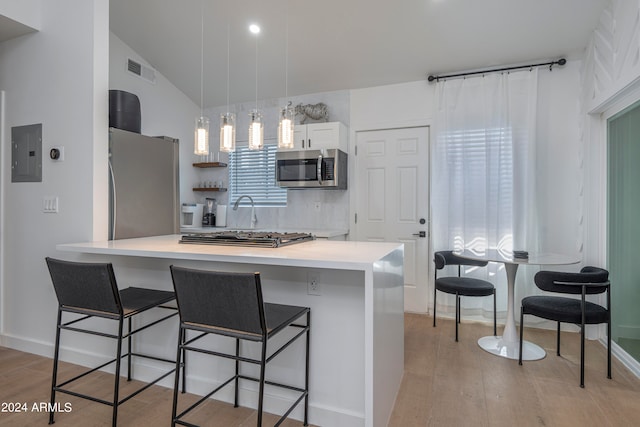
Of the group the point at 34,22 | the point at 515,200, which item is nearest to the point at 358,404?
the point at 515,200

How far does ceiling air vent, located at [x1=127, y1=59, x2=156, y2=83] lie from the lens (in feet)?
12.8

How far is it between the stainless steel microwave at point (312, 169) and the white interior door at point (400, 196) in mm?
287

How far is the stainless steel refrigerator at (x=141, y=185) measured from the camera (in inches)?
104

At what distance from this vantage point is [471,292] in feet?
9.62

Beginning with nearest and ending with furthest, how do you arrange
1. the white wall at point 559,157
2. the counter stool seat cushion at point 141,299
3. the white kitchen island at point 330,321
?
1. the white kitchen island at point 330,321
2. the counter stool seat cushion at point 141,299
3. the white wall at point 559,157

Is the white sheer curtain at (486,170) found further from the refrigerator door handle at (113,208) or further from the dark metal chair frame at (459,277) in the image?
the refrigerator door handle at (113,208)

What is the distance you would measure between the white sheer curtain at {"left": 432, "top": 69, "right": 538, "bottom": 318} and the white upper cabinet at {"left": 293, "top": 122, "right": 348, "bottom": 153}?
101 cm

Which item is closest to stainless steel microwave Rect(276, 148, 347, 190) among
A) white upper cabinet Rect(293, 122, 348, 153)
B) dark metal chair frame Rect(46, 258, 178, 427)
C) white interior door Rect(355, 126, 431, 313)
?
white upper cabinet Rect(293, 122, 348, 153)

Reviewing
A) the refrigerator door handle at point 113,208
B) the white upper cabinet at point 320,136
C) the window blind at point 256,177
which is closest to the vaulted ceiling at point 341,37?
the white upper cabinet at point 320,136

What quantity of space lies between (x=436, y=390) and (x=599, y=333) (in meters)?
1.89

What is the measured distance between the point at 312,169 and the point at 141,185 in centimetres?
172

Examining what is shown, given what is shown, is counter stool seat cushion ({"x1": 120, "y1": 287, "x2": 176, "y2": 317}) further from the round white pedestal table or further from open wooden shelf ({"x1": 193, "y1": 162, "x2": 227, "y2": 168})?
open wooden shelf ({"x1": 193, "y1": 162, "x2": 227, "y2": 168})

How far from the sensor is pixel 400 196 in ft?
12.9

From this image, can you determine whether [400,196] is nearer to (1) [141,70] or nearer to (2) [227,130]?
(2) [227,130]
